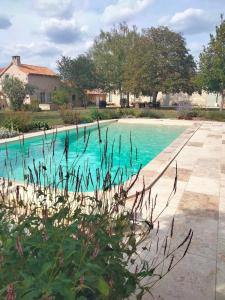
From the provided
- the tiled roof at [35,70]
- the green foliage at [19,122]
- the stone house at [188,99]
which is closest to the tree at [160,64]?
the stone house at [188,99]

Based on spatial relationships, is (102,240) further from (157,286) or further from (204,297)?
(204,297)

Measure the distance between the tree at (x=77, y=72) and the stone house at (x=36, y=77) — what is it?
11.8 ft

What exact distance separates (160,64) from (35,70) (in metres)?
19.4

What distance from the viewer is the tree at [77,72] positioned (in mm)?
40375

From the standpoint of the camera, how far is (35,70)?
4369cm

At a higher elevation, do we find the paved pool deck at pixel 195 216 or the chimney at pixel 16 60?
the chimney at pixel 16 60

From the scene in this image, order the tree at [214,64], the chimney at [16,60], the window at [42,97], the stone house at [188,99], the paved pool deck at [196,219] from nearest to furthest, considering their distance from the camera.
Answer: the paved pool deck at [196,219]
the tree at [214,64]
the chimney at [16,60]
the window at [42,97]
the stone house at [188,99]

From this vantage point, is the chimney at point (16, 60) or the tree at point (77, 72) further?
the chimney at point (16, 60)

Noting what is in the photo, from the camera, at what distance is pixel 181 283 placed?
302 centimetres

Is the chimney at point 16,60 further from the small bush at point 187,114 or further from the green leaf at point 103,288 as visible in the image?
the green leaf at point 103,288

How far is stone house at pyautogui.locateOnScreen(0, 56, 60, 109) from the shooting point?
134 ft

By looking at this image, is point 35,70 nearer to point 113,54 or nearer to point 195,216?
point 113,54

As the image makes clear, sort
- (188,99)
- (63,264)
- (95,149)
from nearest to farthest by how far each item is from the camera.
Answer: (63,264) < (95,149) < (188,99)

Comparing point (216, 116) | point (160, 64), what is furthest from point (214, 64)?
point (160, 64)
